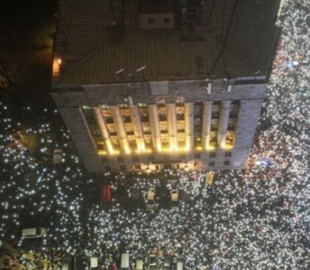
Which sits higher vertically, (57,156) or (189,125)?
(189,125)

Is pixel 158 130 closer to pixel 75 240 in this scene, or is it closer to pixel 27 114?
pixel 75 240

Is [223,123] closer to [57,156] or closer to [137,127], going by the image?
[137,127]

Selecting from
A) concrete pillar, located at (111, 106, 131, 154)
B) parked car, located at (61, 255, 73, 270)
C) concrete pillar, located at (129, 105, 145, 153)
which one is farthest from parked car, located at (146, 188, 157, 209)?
parked car, located at (61, 255, 73, 270)

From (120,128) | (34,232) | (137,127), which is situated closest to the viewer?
(137,127)

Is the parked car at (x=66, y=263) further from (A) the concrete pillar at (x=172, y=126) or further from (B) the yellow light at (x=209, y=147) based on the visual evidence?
(B) the yellow light at (x=209, y=147)

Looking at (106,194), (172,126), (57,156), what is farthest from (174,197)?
(57,156)

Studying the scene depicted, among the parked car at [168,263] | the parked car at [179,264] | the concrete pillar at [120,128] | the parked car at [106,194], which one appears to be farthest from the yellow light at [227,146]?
the parked car at [106,194]

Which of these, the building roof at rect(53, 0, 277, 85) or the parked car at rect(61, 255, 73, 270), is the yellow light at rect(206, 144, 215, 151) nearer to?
the building roof at rect(53, 0, 277, 85)
